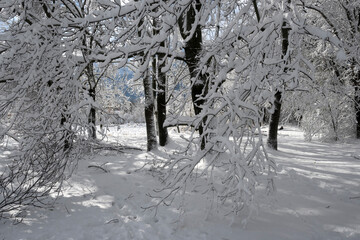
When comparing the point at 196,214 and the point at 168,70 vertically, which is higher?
the point at 168,70

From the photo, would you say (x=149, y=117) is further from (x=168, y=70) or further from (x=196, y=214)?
(x=168, y=70)

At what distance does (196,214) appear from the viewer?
15.4 ft

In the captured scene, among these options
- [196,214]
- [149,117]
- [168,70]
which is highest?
[168,70]

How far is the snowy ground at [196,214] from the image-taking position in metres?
4.12

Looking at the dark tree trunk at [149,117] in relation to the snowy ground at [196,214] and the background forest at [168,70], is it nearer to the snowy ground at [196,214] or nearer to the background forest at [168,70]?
the snowy ground at [196,214]

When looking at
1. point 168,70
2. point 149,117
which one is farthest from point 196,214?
point 149,117

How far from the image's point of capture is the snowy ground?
4.12 metres

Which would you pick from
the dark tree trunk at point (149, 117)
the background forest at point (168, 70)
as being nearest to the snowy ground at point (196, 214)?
the background forest at point (168, 70)

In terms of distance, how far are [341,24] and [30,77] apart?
1096 cm

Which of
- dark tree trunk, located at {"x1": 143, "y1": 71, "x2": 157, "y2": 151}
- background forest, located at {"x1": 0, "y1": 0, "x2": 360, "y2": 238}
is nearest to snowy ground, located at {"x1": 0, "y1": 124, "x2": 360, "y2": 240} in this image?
background forest, located at {"x1": 0, "y1": 0, "x2": 360, "y2": 238}

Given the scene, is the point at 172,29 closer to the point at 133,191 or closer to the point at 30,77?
the point at 30,77

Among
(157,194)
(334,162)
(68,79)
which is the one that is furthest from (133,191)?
(334,162)

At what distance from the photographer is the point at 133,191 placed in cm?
589

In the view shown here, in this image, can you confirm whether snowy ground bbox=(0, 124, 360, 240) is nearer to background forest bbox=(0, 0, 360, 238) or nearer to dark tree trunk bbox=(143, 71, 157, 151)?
background forest bbox=(0, 0, 360, 238)
